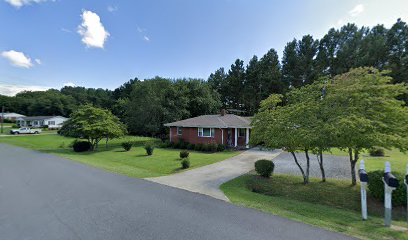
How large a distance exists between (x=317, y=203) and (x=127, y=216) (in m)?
6.51

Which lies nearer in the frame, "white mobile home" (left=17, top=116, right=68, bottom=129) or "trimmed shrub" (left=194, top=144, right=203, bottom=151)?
"trimmed shrub" (left=194, top=144, right=203, bottom=151)

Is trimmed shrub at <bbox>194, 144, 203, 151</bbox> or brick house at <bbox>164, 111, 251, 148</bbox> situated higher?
brick house at <bbox>164, 111, 251, 148</bbox>

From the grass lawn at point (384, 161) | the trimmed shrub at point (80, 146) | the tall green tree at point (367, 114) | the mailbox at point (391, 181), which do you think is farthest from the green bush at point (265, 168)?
the trimmed shrub at point (80, 146)

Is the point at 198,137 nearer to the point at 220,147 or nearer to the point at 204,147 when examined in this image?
the point at 204,147

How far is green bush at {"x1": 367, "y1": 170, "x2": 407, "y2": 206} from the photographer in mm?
7477

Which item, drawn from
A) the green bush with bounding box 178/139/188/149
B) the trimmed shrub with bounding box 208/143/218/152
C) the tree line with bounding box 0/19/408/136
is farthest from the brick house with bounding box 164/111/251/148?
the tree line with bounding box 0/19/408/136

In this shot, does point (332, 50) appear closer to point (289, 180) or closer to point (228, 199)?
point (289, 180)

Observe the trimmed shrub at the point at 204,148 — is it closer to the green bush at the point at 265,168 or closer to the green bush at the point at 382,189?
the green bush at the point at 265,168

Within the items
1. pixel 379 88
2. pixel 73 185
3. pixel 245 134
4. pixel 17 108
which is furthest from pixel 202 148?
pixel 17 108

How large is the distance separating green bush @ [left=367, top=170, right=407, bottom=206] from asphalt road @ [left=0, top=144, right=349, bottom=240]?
4.33 m

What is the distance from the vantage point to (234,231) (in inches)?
204

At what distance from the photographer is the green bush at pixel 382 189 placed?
7.48m

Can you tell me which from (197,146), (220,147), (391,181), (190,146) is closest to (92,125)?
(190,146)

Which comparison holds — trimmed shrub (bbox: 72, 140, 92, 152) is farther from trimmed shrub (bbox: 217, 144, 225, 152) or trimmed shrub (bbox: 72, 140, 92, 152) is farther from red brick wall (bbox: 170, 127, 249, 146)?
trimmed shrub (bbox: 217, 144, 225, 152)
